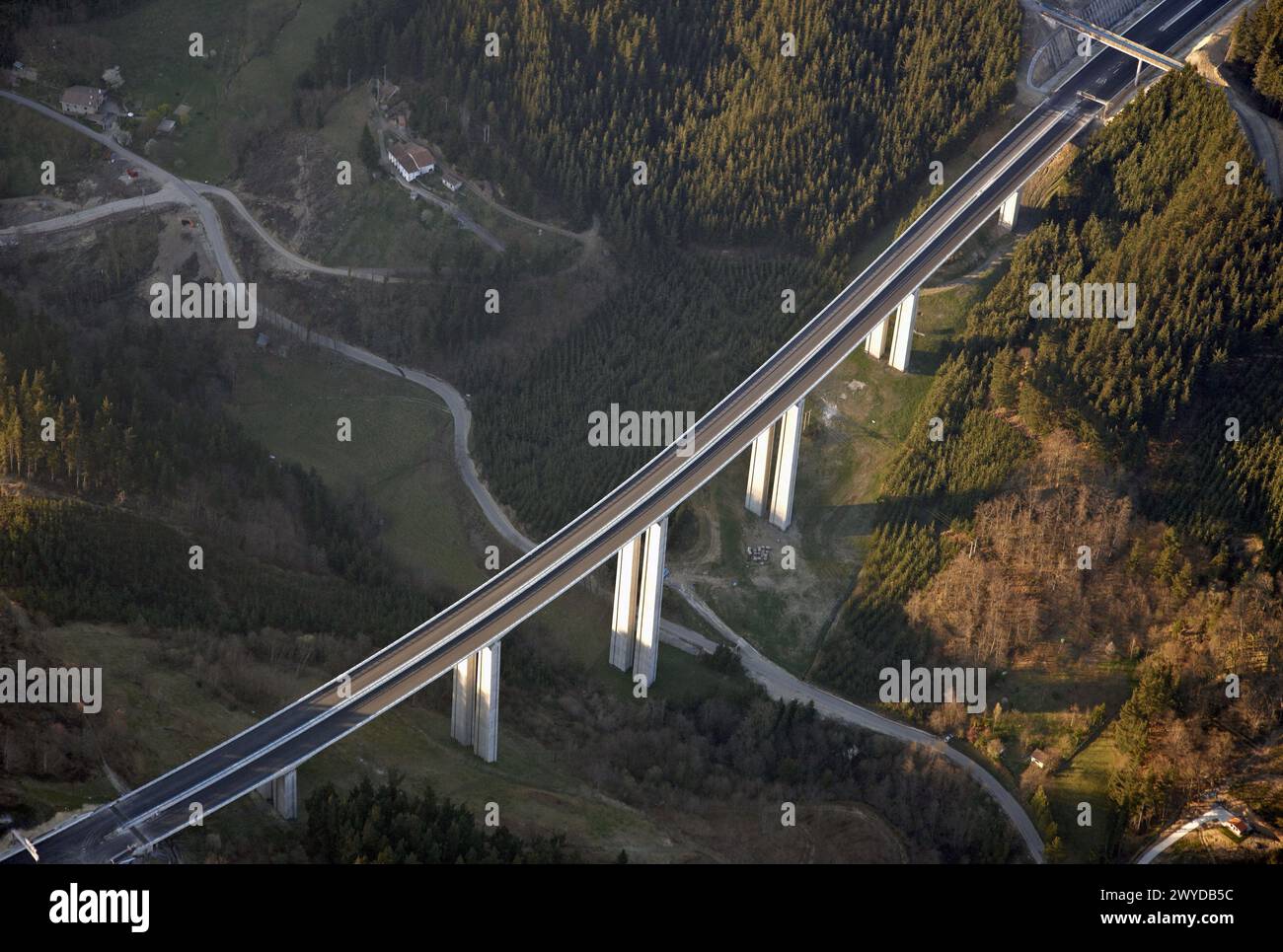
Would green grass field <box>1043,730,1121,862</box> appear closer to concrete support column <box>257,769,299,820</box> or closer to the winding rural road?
the winding rural road

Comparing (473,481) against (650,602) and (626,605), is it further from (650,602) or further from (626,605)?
(650,602)

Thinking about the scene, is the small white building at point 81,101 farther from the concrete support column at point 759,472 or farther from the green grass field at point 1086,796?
the green grass field at point 1086,796

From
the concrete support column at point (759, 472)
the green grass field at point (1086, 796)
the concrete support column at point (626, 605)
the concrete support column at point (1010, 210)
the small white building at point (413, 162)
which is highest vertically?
the small white building at point (413, 162)

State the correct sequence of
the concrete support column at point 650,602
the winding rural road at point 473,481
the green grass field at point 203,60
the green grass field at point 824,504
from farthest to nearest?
the green grass field at point 203,60 < the green grass field at point 824,504 < the concrete support column at point 650,602 < the winding rural road at point 473,481

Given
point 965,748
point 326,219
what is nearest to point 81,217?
point 326,219

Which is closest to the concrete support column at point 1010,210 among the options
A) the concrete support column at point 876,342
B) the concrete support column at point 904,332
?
the concrete support column at point 904,332

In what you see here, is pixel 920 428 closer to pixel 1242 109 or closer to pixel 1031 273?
pixel 1031 273

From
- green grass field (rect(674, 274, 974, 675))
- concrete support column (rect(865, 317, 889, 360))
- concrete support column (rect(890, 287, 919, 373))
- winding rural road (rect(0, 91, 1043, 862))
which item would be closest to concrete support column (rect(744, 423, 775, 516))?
green grass field (rect(674, 274, 974, 675))
